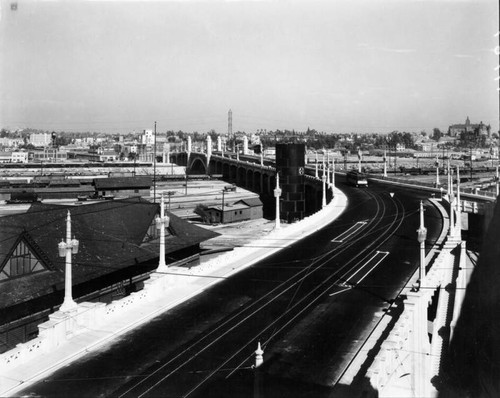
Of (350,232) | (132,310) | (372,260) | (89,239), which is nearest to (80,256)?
(89,239)

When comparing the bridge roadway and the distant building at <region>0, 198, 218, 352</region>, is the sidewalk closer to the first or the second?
the bridge roadway

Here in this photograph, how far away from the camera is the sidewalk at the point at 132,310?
16.9 m

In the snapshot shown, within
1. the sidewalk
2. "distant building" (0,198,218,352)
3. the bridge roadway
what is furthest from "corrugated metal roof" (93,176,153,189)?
the bridge roadway

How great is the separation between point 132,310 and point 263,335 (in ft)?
20.8

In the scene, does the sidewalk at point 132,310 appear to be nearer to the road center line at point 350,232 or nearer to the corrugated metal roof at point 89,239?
the road center line at point 350,232

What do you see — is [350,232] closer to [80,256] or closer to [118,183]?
[80,256]

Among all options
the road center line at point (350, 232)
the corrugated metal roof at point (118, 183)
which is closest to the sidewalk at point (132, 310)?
the road center line at point (350, 232)

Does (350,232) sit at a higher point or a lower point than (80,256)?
lower

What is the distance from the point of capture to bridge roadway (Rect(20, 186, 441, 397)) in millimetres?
15883

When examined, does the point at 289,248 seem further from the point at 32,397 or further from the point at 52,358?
the point at 32,397

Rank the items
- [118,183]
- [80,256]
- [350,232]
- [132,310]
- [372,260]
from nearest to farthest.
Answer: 1. [132,310]
2. [80,256]
3. [372,260]
4. [350,232]
5. [118,183]

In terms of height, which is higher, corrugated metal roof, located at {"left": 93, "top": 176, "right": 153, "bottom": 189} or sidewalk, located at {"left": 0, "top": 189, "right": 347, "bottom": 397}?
corrugated metal roof, located at {"left": 93, "top": 176, "right": 153, "bottom": 189}

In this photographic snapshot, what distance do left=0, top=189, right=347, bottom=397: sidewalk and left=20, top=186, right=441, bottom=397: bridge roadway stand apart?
58cm

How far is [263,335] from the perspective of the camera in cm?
1983
